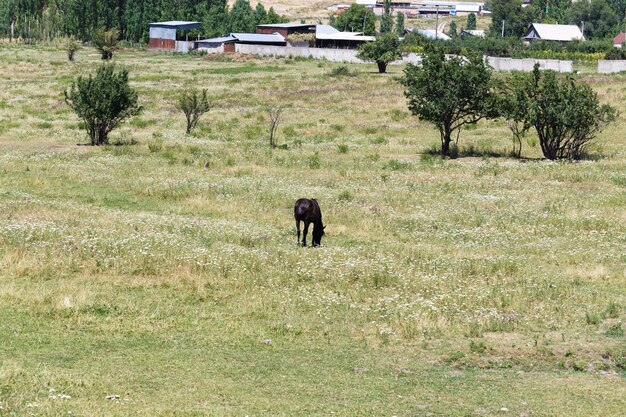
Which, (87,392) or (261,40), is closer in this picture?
(87,392)

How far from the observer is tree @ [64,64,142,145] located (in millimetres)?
49938

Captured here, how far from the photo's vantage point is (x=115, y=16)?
16650 cm

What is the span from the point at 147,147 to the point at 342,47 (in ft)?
329

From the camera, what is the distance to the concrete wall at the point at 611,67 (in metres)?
102

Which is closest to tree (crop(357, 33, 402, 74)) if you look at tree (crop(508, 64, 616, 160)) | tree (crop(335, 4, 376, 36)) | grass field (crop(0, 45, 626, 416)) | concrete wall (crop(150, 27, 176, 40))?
tree (crop(508, 64, 616, 160))

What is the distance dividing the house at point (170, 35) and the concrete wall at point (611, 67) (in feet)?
234

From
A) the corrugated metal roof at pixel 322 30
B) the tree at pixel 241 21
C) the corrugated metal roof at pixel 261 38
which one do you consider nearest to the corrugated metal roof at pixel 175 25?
the tree at pixel 241 21

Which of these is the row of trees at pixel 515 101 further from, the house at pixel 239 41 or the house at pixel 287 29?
the house at pixel 287 29

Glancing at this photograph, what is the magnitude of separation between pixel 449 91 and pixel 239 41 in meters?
92.7

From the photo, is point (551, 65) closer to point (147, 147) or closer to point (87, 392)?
point (147, 147)

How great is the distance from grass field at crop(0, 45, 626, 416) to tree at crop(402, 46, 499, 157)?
153 inches

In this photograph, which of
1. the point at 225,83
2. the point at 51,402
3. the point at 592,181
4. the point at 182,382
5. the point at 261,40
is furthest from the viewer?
the point at 261,40

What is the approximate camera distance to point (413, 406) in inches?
587

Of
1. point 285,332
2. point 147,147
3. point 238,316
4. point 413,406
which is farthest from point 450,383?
point 147,147
